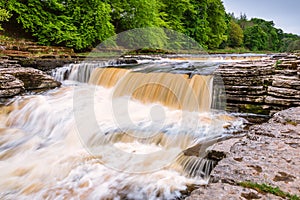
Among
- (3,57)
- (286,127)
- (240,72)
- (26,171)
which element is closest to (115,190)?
(26,171)

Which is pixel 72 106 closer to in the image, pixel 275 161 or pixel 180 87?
pixel 180 87

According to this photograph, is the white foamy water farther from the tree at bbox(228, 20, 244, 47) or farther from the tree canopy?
the tree at bbox(228, 20, 244, 47)

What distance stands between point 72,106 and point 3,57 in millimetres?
3488

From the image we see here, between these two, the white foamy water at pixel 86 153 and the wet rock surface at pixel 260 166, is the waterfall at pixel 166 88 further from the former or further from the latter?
the wet rock surface at pixel 260 166

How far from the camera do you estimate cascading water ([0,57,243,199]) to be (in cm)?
290

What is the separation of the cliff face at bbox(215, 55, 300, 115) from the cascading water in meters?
0.48

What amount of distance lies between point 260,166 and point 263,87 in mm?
3481

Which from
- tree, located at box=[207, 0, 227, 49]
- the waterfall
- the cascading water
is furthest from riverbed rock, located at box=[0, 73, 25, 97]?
tree, located at box=[207, 0, 227, 49]

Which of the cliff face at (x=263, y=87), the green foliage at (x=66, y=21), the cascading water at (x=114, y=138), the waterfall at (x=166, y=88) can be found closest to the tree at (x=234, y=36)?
the green foliage at (x=66, y=21)

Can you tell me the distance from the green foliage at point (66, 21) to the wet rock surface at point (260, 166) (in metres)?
12.0

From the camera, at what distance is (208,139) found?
383 centimetres

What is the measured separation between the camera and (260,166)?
5.42 feet

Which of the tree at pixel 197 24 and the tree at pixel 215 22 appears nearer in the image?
the tree at pixel 197 24

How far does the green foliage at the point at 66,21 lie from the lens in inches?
464
